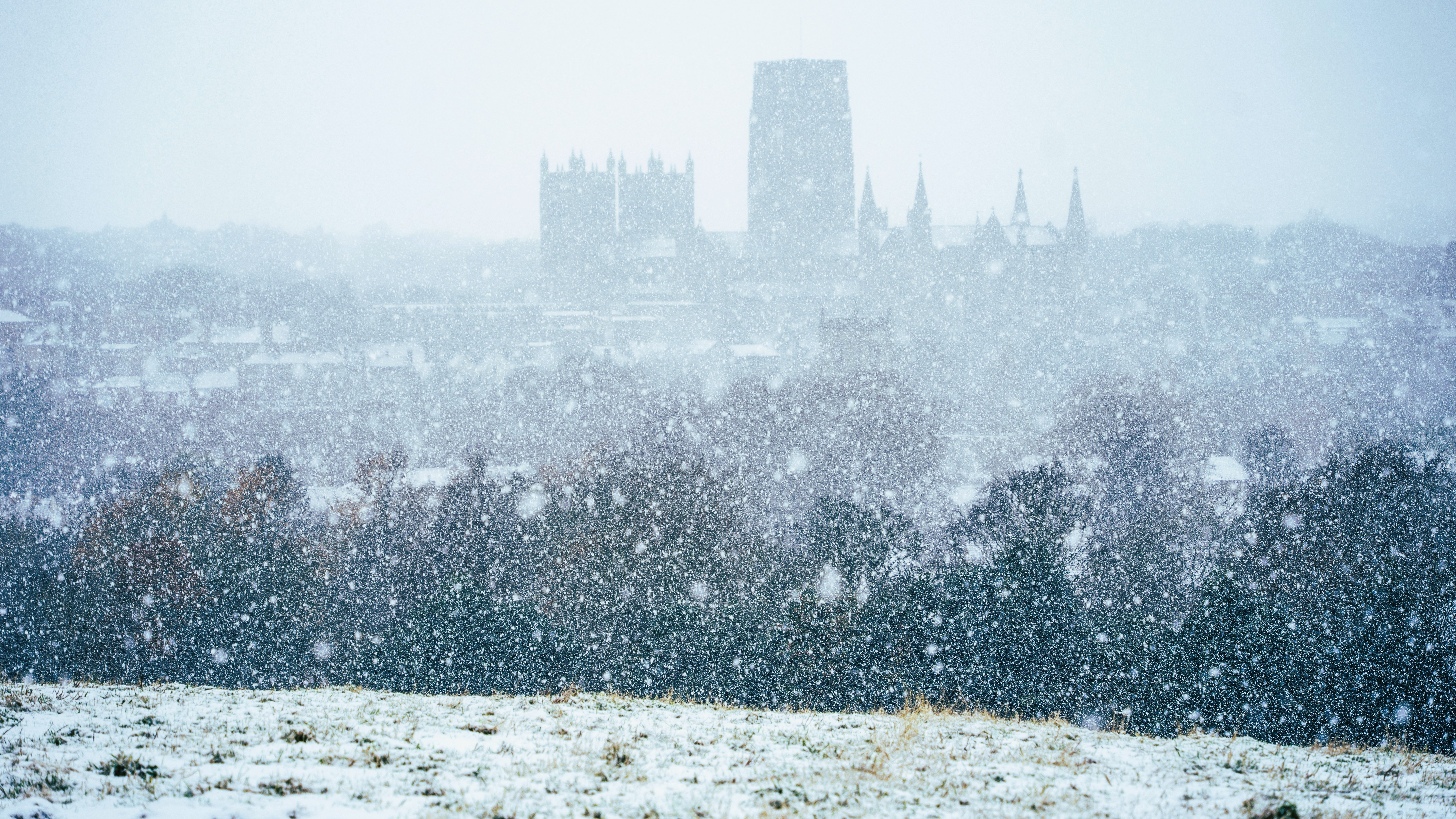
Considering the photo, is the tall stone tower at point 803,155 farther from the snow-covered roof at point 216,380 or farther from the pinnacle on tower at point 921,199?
the snow-covered roof at point 216,380

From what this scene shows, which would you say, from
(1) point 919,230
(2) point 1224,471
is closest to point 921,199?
(1) point 919,230

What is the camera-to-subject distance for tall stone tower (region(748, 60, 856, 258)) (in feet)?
271

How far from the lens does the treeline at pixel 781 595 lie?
1670cm

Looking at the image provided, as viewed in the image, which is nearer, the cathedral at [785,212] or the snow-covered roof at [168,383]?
the snow-covered roof at [168,383]

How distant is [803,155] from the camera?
82625 mm

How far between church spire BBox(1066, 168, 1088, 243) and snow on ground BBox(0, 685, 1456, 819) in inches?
2958

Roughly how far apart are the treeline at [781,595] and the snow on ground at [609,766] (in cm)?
696

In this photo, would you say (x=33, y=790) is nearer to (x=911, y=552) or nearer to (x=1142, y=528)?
(x=911, y=552)

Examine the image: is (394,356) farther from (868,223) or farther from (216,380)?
(868,223)

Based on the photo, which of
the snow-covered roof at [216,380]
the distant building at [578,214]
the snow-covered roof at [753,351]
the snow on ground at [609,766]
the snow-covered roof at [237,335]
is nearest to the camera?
the snow on ground at [609,766]

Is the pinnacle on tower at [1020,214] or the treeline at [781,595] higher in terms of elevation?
the pinnacle on tower at [1020,214]

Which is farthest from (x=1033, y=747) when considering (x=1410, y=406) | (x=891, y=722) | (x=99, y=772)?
(x=1410, y=406)

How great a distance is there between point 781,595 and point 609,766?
13206mm

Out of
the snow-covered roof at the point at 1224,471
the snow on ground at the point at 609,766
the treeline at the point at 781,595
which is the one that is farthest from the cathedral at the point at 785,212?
the snow on ground at the point at 609,766
